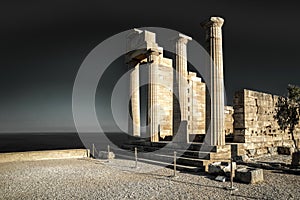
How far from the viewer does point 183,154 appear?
12586 mm

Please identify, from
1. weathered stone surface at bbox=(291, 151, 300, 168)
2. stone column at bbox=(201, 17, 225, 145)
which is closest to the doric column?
stone column at bbox=(201, 17, 225, 145)

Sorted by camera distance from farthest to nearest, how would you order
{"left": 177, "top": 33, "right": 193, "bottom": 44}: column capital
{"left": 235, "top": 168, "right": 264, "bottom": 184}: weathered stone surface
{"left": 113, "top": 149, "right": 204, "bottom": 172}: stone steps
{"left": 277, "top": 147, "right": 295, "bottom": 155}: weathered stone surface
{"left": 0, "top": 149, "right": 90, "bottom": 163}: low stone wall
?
{"left": 277, "top": 147, "right": 295, "bottom": 155}: weathered stone surface < {"left": 177, "top": 33, "right": 193, "bottom": 44}: column capital < {"left": 0, "top": 149, "right": 90, "bottom": 163}: low stone wall < {"left": 113, "top": 149, "right": 204, "bottom": 172}: stone steps < {"left": 235, "top": 168, "right": 264, "bottom": 184}: weathered stone surface

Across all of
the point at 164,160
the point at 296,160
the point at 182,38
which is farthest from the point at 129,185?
the point at 182,38

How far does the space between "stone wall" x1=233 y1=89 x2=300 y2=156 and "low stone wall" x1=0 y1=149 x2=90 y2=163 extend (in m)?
9.38

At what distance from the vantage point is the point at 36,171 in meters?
10.8


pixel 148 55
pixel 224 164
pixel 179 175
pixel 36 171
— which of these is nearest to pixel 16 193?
pixel 36 171

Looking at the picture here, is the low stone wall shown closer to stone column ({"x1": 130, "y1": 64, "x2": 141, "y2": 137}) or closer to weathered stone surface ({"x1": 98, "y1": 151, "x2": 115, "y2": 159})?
weathered stone surface ({"x1": 98, "y1": 151, "x2": 115, "y2": 159})

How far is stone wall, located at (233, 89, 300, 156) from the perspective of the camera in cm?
1426

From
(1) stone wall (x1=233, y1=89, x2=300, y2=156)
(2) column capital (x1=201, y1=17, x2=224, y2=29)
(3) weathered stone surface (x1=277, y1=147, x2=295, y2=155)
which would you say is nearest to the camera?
(2) column capital (x1=201, y1=17, x2=224, y2=29)

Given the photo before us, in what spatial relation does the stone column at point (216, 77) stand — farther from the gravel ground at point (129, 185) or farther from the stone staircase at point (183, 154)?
the gravel ground at point (129, 185)

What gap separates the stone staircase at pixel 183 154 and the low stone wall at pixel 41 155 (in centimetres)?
242

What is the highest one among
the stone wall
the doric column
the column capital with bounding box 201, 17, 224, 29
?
the column capital with bounding box 201, 17, 224, 29

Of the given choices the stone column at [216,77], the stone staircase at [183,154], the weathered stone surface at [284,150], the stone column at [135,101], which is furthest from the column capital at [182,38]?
the weathered stone surface at [284,150]

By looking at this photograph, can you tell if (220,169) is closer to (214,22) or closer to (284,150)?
(214,22)
